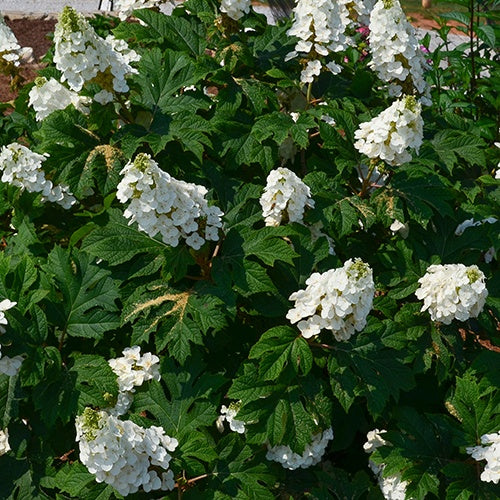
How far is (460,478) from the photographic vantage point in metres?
2.81

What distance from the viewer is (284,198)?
111 inches

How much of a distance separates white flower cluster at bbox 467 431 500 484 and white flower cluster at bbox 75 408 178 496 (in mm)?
1110

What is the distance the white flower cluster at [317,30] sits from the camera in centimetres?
316

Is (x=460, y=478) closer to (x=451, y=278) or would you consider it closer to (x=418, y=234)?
(x=451, y=278)

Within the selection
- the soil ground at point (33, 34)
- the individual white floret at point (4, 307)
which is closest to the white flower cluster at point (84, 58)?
the individual white floret at point (4, 307)

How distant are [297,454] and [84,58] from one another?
1756 mm

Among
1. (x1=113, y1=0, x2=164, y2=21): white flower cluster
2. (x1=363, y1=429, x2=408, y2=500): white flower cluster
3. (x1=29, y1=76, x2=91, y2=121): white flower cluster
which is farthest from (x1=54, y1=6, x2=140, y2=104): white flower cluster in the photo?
(x1=363, y1=429, x2=408, y2=500): white flower cluster

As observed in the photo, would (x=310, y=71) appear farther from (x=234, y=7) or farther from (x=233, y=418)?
(x=233, y=418)

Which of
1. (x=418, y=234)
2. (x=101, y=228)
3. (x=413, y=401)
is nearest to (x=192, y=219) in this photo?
(x=101, y=228)

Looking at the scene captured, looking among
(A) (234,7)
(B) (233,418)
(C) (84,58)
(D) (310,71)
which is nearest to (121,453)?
(B) (233,418)

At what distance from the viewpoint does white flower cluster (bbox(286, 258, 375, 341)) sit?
246 centimetres

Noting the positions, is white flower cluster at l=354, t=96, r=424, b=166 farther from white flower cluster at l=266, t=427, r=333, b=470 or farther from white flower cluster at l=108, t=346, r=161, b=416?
white flower cluster at l=108, t=346, r=161, b=416

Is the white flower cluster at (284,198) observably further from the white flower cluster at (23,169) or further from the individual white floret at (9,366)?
the individual white floret at (9,366)

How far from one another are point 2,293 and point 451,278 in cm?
171
